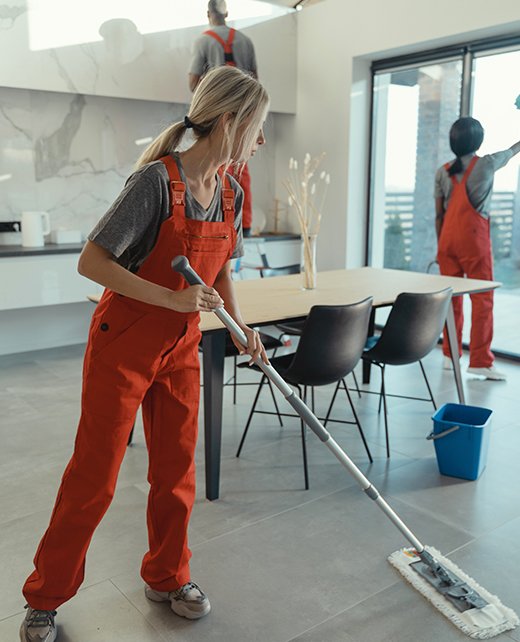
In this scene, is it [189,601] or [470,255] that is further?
[470,255]

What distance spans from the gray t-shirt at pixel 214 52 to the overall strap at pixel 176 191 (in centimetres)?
344

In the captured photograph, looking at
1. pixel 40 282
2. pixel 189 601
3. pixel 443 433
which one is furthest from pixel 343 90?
pixel 189 601

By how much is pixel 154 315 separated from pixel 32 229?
344 centimetres

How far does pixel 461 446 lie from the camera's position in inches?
115

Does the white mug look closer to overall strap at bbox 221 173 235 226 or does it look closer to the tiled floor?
the tiled floor

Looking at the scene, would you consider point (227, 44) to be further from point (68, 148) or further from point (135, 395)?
point (135, 395)

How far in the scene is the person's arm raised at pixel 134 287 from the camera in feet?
5.41

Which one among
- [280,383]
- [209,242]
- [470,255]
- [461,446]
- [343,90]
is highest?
[343,90]

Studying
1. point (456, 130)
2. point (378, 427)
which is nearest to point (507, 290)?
point (456, 130)

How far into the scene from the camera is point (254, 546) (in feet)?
7.88

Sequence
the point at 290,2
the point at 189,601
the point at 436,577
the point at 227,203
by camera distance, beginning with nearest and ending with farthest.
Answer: the point at 227,203
the point at 189,601
the point at 436,577
the point at 290,2

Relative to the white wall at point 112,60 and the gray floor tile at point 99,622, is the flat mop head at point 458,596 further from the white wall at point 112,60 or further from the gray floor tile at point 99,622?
the white wall at point 112,60

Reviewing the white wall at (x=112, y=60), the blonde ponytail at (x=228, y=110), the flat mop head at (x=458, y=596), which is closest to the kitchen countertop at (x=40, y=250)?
the white wall at (x=112, y=60)

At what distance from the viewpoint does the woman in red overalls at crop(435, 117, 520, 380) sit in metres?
4.34
